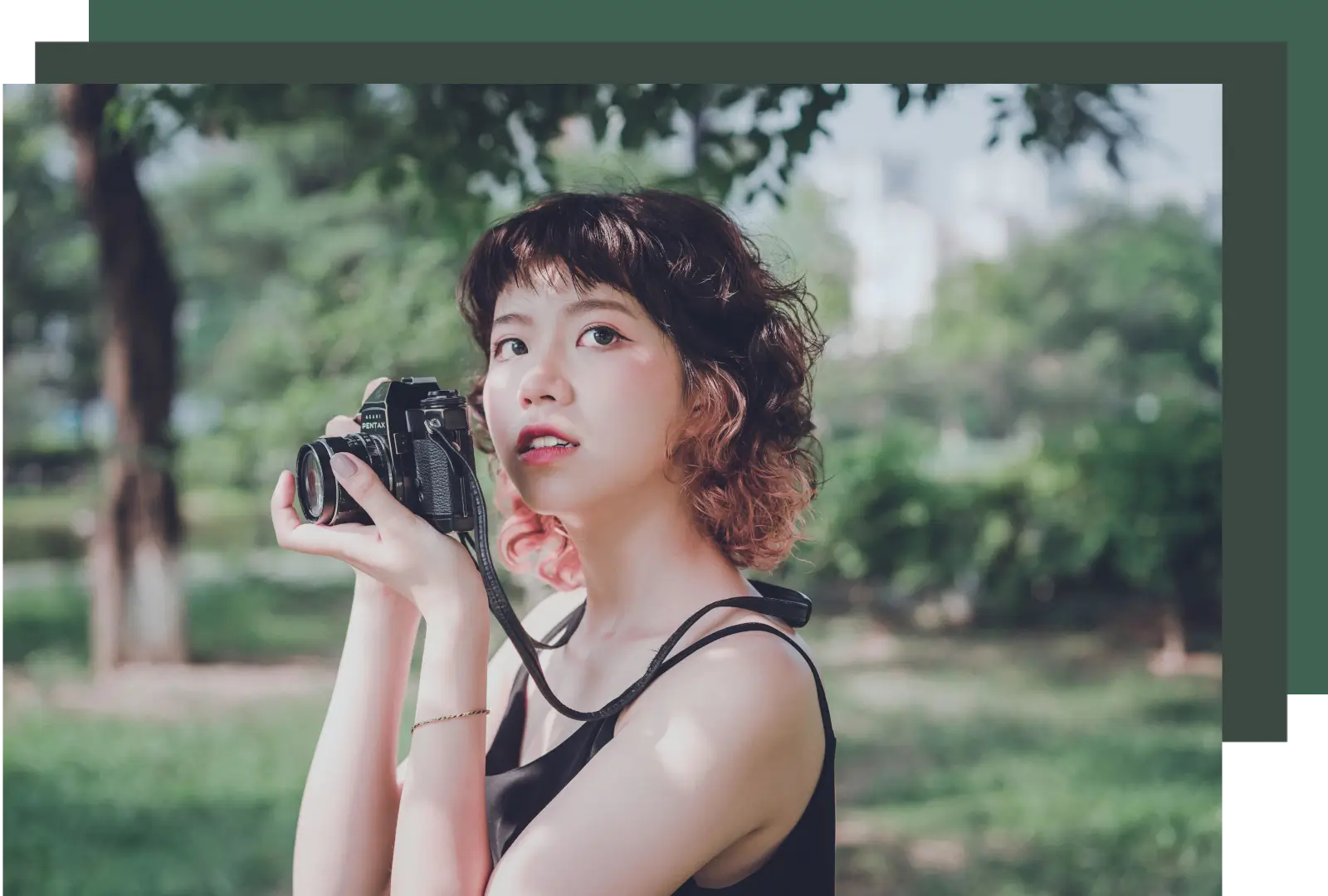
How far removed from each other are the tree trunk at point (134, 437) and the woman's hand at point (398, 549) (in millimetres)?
6185

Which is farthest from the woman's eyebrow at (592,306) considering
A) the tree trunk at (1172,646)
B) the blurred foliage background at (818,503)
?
the tree trunk at (1172,646)

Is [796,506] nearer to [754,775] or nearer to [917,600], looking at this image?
[754,775]

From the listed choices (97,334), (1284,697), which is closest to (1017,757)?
(1284,697)

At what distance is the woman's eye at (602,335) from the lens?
1356 mm

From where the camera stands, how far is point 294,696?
6.88 metres

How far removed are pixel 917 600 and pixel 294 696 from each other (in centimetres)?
344

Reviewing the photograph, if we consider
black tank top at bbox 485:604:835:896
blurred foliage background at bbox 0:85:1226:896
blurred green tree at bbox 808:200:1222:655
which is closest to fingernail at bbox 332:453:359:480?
black tank top at bbox 485:604:835:896

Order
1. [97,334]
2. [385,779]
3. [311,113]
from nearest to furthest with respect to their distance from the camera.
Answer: [385,779], [311,113], [97,334]

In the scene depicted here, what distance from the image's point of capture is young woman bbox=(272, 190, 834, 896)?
48.3 inches

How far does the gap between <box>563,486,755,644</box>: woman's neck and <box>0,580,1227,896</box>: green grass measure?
333 centimetres

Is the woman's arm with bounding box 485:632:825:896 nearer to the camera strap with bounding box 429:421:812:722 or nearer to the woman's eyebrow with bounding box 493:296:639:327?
the camera strap with bounding box 429:421:812:722

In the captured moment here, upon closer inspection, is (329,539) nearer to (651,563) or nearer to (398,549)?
(398,549)

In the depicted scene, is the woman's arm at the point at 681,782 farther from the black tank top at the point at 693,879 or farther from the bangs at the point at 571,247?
the bangs at the point at 571,247

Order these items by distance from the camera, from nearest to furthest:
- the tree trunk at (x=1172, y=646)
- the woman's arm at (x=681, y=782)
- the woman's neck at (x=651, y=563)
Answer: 1. the woman's arm at (x=681, y=782)
2. the woman's neck at (x=651, y=563)
3. the tree trunk at (x=1172, y=646)
